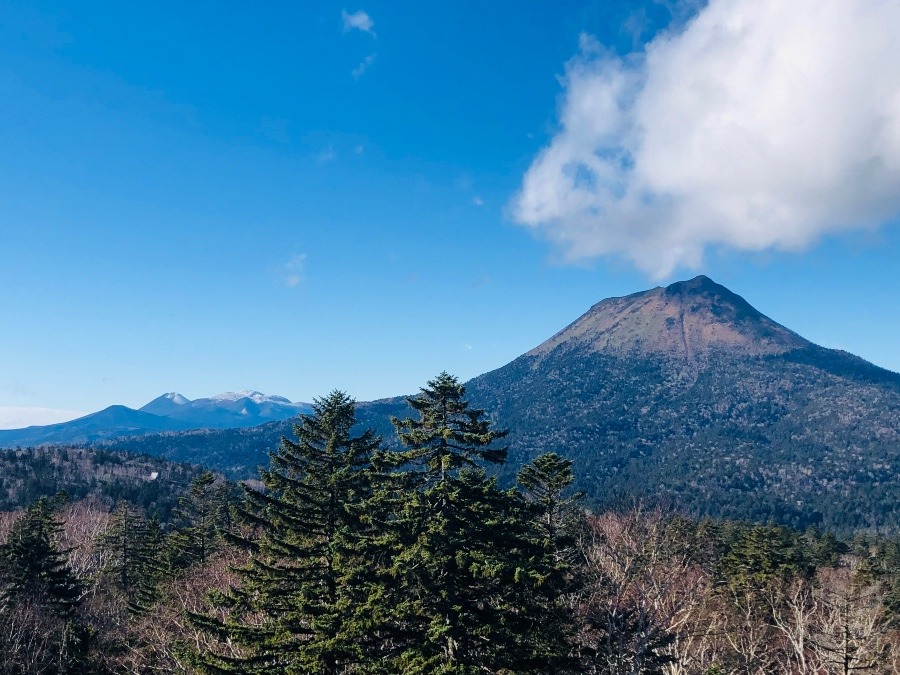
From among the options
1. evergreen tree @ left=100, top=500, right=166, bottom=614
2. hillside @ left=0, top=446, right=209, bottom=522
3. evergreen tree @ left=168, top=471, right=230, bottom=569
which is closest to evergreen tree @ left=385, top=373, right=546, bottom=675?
evergreen tree @ left=168, top=471, right=230, bottom=569

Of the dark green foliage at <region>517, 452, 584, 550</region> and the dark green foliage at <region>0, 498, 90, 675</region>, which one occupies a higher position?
the dark green foliage at <region>517, 452, 584, 550</region>

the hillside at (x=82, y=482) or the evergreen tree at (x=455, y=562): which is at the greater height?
the evergreen tree at (x=455, y=562)

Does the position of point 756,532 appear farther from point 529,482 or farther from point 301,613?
point 301,613

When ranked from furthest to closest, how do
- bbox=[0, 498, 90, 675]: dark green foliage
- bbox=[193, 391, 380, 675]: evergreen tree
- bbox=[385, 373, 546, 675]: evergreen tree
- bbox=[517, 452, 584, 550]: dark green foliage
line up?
1. bbox=[517, 452, 584, 550]: dark green foliage
2. bbox=[0, 498, 90, 675]: dark green foliage
3. bbox=[193, 391, 380, 675]: evergreen tree
4. bbox=[385, 373, 546, 675]: evergreen tree

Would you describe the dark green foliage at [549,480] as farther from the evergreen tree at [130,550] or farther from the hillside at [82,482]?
the hillside at [82,482]

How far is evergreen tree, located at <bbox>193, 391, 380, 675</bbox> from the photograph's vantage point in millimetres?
18781

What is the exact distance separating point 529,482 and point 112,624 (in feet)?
120

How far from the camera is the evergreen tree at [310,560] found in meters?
18.8

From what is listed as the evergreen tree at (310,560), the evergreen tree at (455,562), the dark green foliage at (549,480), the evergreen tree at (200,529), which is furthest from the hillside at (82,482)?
the evergreen tree at (455,562)

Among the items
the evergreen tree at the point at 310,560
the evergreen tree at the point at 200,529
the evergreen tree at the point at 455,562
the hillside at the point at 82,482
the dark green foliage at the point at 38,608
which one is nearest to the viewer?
the evergreen tree at the point at 455,562

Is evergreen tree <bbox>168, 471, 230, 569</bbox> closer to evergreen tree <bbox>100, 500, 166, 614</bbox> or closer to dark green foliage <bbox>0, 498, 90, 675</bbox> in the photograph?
evergreen tree <bbox>100, 500, 166, 614</bbox>

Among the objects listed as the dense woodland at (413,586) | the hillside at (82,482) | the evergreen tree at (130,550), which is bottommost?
the hillside at (82,482)

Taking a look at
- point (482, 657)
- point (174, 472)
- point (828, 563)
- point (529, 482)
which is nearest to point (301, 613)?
point (482, 657)

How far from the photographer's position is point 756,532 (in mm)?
51969
